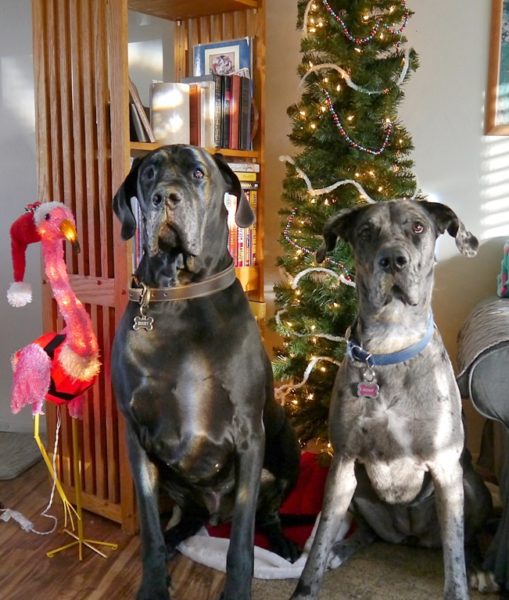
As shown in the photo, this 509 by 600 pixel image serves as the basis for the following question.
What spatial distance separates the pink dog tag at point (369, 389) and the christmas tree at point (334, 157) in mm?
761

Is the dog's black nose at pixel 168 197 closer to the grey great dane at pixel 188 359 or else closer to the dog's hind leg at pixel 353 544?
the grey great dane at pixel 188 359

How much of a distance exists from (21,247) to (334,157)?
114cm

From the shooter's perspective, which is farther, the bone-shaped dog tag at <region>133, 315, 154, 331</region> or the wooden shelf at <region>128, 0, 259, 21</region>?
the wooden shelf at <region>128, 0, 259, 21</region>

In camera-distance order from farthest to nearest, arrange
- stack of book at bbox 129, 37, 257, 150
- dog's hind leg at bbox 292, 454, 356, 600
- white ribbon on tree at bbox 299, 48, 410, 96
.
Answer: stack of book at bbox 129, 37, 257, 150 → white ribbon on tree at bbox 299, 48, 410, 96 → dog's hind leg at bbox 292, 454, 356, 600

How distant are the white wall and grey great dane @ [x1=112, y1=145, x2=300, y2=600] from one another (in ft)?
5.23

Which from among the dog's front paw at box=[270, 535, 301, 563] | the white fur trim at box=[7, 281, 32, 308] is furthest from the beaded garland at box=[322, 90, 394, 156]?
the dog's front paw at box=[270, 535, 301, 563]

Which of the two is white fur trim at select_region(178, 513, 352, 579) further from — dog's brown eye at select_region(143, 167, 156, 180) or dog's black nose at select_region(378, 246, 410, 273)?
dog's brown eye at select_region(143, 167, 156, 180)

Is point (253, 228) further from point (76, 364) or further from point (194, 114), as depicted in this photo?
point (76, 364)

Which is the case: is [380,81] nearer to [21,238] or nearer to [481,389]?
[481,389]

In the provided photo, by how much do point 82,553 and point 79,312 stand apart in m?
0.81

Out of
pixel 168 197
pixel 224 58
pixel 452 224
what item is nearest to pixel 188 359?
pixel 168 197

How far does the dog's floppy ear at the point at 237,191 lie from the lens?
191cm

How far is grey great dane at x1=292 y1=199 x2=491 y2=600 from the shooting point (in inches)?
68.0

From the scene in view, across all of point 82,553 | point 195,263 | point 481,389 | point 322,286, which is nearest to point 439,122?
point 322,286
